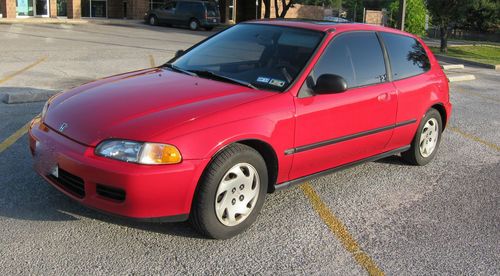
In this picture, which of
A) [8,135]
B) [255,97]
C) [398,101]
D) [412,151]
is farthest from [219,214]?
[8,135]

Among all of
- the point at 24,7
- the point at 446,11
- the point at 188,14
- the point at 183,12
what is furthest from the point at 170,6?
the point at 446,11

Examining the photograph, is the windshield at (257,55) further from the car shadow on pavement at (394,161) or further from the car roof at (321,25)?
the car shadow on pavement at (394,161)

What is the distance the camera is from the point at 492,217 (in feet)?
14.9

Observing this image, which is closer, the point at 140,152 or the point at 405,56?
the point at 140,152

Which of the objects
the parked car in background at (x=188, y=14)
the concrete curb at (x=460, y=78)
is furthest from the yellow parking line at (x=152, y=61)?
the parked car in background at (x=188, y=14)

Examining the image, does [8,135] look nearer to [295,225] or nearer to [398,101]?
[295,225]

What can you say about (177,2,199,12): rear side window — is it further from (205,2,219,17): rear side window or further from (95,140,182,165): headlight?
(95,140,182,165): headlight

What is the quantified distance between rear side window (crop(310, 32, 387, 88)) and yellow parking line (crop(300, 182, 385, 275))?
107cm

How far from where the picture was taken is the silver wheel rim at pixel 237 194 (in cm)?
367

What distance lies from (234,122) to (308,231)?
108 centimetres

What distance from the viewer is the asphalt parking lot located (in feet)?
11.3

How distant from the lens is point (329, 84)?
4.20m

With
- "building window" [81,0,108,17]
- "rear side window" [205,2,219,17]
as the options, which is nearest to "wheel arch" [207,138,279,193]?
"rear side window" [205,2,219,17]

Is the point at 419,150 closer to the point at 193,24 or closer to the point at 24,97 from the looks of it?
the point at 24,97
